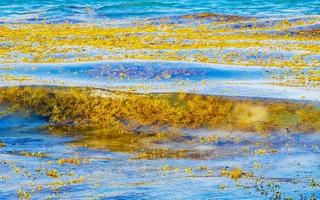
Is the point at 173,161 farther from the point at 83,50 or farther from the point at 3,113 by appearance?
the point at 83,50

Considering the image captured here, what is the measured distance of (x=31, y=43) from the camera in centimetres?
3219

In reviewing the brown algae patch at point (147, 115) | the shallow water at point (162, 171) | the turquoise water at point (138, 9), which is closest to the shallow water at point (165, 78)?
the brown algae patch at point (147, 115)

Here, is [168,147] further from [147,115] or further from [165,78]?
[165,78]

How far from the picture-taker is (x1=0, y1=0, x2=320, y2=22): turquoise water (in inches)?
2160

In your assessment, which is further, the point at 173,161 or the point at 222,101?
the point at 222,101

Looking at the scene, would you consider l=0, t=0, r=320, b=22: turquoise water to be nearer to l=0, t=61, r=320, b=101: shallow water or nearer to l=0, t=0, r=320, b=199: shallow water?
l=0, t=0, r=320, b=199: shallow water

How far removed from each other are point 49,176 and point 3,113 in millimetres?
5667

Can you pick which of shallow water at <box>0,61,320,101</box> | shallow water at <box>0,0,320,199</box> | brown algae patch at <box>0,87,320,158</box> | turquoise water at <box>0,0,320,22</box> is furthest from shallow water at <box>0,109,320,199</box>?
turquoise water at <box>0,0,320,22</box>

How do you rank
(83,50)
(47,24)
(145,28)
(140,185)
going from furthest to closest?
(47,24) < (145,28) < (83,50) < (140,185)

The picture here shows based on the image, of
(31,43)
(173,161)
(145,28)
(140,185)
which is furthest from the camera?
(145,28)

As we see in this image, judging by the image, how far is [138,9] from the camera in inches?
2365

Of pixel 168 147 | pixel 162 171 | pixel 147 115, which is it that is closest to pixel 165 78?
pixel 147 115

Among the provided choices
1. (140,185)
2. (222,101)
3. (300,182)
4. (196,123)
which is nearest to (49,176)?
(140,185)

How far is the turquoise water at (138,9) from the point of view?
54.9 metres
